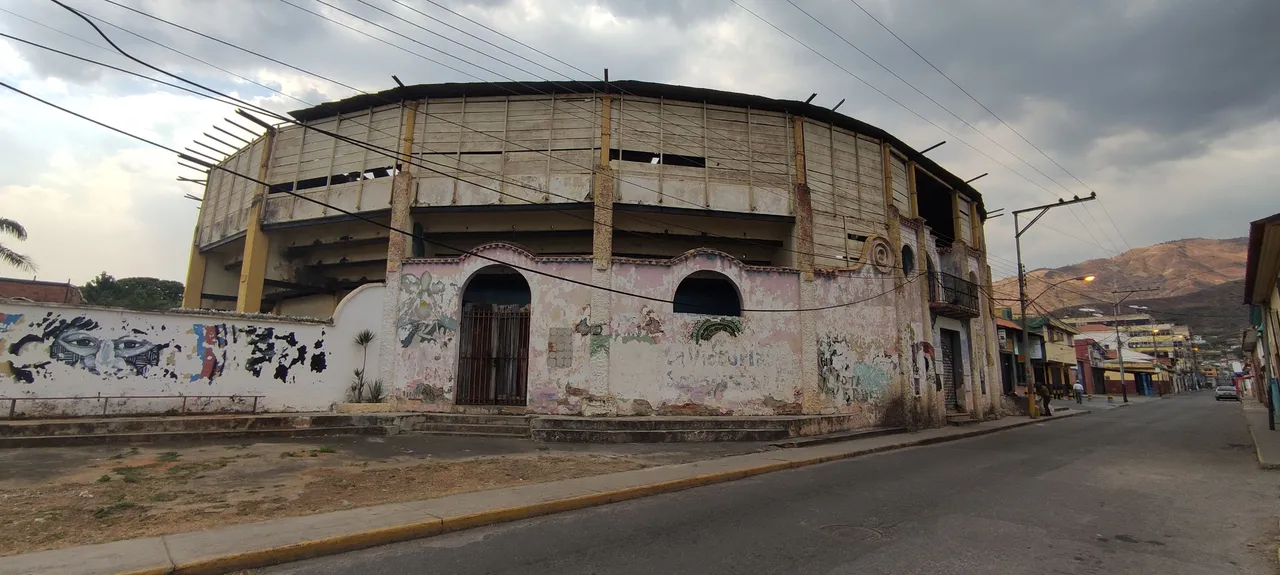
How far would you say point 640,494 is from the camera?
8.02 m

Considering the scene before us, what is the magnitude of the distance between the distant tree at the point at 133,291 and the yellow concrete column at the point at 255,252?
20.5m

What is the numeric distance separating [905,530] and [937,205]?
25.0 metres

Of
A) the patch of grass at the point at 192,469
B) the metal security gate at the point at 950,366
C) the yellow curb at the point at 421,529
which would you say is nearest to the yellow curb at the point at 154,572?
the yellow curb at the point at 421,529

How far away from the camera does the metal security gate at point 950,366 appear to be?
70.7 ft

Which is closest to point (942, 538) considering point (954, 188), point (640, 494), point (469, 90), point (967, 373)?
point (640, 494)

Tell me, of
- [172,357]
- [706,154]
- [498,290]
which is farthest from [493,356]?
[706,154]

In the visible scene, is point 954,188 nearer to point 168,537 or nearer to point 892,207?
point 892,207

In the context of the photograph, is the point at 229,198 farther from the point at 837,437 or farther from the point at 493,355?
the point at 837,437

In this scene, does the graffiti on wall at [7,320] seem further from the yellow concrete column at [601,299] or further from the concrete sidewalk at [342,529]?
the yellow concrete column at [601,299]

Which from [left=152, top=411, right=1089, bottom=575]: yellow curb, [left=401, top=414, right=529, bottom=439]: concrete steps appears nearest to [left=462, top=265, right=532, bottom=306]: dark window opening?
[left=401, top=414, right=529, bottom=439]: concrete steps

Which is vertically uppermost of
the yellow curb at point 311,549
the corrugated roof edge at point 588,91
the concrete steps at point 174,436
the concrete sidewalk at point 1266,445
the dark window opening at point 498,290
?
the corrugated roof edge at point 588,91

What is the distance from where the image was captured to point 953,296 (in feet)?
72.0

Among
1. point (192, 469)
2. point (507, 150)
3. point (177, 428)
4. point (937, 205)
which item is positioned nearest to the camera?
point (192, 469)

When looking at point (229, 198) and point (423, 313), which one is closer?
point (423, 313)
